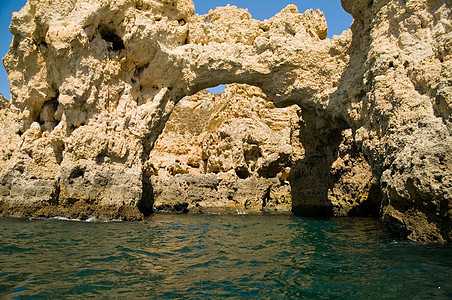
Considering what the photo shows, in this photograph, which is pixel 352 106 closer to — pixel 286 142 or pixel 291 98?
pixel 291 98

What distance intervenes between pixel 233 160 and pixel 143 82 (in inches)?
326

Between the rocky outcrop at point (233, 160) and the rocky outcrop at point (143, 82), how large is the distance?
176 inches

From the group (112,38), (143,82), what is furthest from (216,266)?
(112,38)

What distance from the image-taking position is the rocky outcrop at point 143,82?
43.3 feet

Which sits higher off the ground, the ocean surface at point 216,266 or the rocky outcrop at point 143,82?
the rocky outcrop at point 143,82

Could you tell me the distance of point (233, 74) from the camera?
15.4 m

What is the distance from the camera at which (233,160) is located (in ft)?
71.6

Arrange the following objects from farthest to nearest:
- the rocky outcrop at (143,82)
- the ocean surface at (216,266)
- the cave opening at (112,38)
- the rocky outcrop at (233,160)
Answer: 1. the rocky outcrop at (233,160)
2. the cave opening at (112,38)
3. the rocky outcrop at (143,82)
4. the ocean surface at (216,266)

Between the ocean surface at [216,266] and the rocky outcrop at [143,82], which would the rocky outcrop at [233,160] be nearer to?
the rocky outcrop at [143,82]

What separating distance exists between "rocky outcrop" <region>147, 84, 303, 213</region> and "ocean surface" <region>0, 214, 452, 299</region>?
35.0 feet

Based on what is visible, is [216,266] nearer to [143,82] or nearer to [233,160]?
[143,82]

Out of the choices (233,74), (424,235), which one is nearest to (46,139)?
(233,74)

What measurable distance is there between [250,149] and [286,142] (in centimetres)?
250

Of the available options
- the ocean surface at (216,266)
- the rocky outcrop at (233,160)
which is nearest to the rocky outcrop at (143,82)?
the ocean surface at (216,266)
